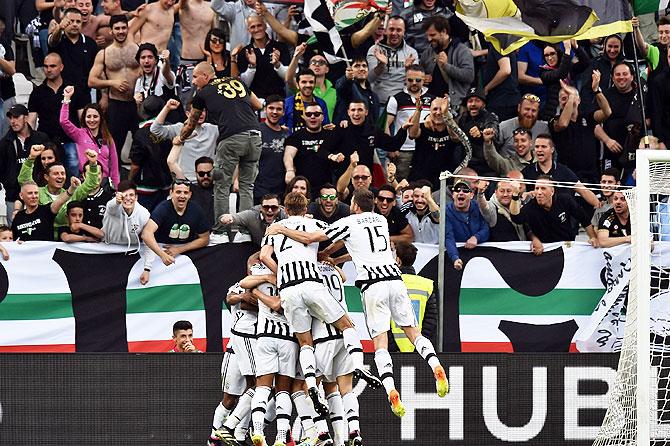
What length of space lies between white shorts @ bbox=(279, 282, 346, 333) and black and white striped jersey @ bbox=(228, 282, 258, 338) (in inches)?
20.4

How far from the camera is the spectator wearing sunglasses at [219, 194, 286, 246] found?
1519cm

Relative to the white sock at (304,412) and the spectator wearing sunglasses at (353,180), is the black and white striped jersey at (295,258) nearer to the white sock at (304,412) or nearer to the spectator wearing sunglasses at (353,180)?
the white sock at (304,412)

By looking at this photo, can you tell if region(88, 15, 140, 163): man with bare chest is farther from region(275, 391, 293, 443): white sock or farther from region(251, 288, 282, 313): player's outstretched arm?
region(275, 391, 293, 443): white sock

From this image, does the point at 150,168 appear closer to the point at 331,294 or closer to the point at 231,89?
the point at 231,89

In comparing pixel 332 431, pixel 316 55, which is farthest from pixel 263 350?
pixel 316 55

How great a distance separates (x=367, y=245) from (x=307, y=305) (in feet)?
2.74

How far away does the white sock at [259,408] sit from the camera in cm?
1302

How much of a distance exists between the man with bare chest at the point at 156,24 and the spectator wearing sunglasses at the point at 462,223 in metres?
5.02

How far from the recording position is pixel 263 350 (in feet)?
44.3

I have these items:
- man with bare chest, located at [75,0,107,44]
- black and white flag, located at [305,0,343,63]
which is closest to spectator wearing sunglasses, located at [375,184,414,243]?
black and white flag, located at [305,0,343,63]

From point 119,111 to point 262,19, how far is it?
235 centimetres

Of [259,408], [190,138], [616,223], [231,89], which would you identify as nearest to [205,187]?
[190,138]

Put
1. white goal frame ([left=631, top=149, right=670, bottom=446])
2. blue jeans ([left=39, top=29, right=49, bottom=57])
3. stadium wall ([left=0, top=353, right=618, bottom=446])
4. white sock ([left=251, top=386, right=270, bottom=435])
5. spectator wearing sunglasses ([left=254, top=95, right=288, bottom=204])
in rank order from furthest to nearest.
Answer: blue jeans ([left=39, top=29, right=49, bottom=57])
spectator wearing sunglasses ([left=254, top=95, right=288, bottom=204])
stadium wall ([left=0, top=353, right=618, bottom=446])
white sock ([left=251, top=386, right=270, bottom=435])
white goal frame ([left=631, top=149, right=670, bottom=446])

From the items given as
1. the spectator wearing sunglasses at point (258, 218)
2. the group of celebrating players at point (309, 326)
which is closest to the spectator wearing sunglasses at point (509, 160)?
the spectator wearing sunglasses at point (258, 218)
